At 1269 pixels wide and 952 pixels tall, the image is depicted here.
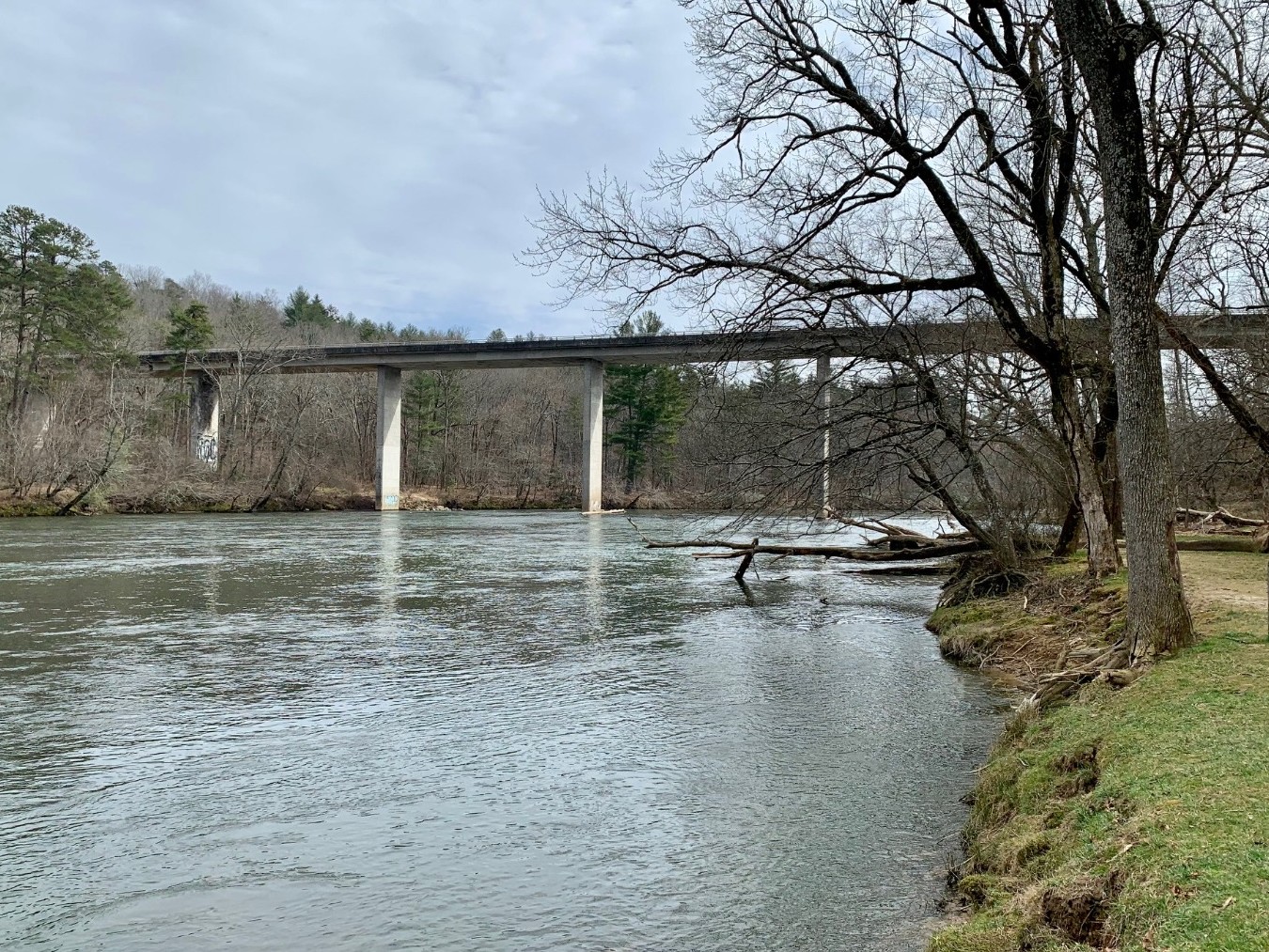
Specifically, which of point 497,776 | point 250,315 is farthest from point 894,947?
point 250,315

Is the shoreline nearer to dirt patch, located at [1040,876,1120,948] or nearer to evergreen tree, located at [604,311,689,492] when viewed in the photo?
evergreen tree, located at [604,311,689,492]

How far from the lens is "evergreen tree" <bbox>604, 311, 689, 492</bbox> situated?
7694 centimetres

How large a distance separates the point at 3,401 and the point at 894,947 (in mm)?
61699

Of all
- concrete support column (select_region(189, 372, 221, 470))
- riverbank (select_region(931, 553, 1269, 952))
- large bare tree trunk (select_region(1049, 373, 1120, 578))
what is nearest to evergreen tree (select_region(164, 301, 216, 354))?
concrete support column (select_region(189, 372, 221, 470))

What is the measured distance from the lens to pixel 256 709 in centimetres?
962

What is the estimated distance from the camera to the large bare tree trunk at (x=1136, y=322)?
785 cm

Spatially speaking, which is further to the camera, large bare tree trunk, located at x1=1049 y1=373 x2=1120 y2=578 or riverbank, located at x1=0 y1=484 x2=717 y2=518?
riverbank, located at x1=0 y1=484 x2=717 y2=518

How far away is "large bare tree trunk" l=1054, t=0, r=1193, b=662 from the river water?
6.83 ft

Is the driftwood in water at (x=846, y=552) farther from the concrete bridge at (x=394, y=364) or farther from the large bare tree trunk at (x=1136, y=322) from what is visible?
the concrete bridge at (x=394, y=364)

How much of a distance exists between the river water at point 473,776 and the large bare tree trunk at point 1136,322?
6.83 feet

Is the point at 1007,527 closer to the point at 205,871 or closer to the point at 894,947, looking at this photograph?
the point at 894,947

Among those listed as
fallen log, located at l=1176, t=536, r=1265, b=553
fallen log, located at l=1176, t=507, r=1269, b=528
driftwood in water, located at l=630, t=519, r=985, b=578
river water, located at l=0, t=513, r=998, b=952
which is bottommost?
river water, located at l=0, t=513, r=998, b=952

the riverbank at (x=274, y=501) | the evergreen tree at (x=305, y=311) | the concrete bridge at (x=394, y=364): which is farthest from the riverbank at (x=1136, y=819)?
the evergreen tree at (x=305, y=311)

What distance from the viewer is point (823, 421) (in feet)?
49.1
